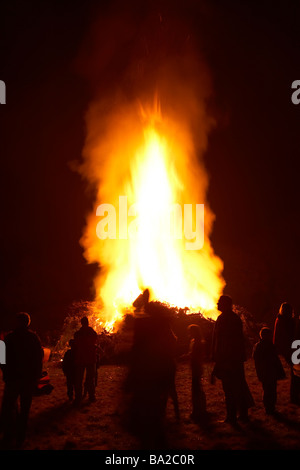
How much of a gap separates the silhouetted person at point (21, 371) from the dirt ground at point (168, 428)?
1.68 feet

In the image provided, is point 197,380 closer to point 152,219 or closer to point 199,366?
point 199,366

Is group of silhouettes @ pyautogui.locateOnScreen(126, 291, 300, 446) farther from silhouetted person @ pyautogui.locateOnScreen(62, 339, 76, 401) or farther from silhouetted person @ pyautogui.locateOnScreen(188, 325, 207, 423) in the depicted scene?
silhouetted person @ pyautogui.locateOnScreen(62, 339, 76, 401)

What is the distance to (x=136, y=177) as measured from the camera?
61.7 feet

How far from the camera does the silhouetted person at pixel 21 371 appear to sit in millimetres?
5453

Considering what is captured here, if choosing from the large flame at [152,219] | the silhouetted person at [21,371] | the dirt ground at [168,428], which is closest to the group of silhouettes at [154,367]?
the silhouetted person at [21,371]

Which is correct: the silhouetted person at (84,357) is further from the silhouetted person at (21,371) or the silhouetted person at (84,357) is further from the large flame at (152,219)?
the large flame at (152,219)

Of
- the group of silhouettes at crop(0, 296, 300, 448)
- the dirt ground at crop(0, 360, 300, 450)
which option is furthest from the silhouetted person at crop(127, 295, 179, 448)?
the dirt ground at crop(0, 360, 300, 450)

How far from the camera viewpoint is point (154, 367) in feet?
16.8

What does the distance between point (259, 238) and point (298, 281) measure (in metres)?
4.98

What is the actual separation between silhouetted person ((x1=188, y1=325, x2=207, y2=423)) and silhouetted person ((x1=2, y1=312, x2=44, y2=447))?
9.54ft

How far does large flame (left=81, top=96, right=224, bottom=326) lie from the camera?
54.2ft

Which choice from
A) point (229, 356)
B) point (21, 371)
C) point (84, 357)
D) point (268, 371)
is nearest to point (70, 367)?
point (84, 357)

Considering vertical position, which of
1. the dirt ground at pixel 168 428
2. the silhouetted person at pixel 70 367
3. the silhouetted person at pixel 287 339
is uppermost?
the silhouetted person at pixel 287 339
